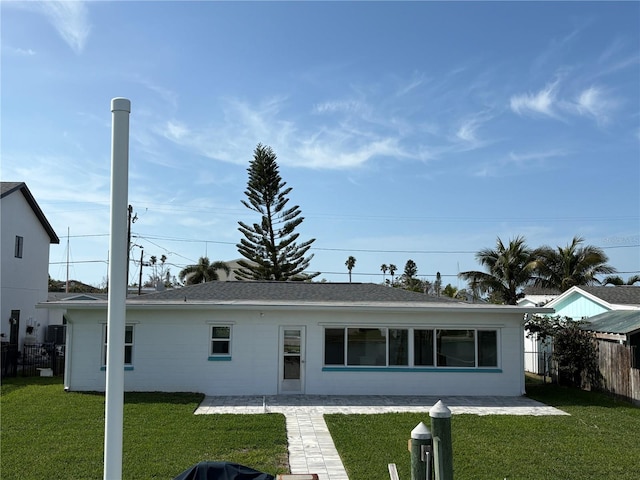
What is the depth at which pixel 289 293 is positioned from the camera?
18.0m

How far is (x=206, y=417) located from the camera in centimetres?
1153

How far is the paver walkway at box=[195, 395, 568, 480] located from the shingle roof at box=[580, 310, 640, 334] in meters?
2.93

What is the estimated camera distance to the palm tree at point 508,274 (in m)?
29.4

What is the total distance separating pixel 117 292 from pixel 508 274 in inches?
1092

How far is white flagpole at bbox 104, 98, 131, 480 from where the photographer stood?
3629 mm

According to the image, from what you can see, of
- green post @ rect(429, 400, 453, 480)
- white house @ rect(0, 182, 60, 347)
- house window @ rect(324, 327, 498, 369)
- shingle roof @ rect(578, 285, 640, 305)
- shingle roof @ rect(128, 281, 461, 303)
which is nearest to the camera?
green post @ rect(429, 400, 453, 480)

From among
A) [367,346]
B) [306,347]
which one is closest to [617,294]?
[367,346]

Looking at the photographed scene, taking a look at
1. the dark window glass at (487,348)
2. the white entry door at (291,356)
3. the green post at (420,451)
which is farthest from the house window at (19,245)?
the green post at (420,451)

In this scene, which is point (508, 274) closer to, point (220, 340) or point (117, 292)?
point (220, 340)

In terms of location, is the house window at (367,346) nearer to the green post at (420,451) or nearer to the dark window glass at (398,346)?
the dark window glass at (398,346)

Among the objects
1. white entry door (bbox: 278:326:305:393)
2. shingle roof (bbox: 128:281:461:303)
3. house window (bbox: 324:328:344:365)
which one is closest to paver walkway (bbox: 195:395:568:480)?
white entry door (bbox: 278:326:305:393)

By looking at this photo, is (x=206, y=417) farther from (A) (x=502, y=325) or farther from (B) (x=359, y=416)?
(A) (x=502, y=325)

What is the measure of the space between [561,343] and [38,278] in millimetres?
20657

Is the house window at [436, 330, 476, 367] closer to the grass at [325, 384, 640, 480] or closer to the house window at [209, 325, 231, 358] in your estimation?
the grass at [325, 384, 640, 480]
